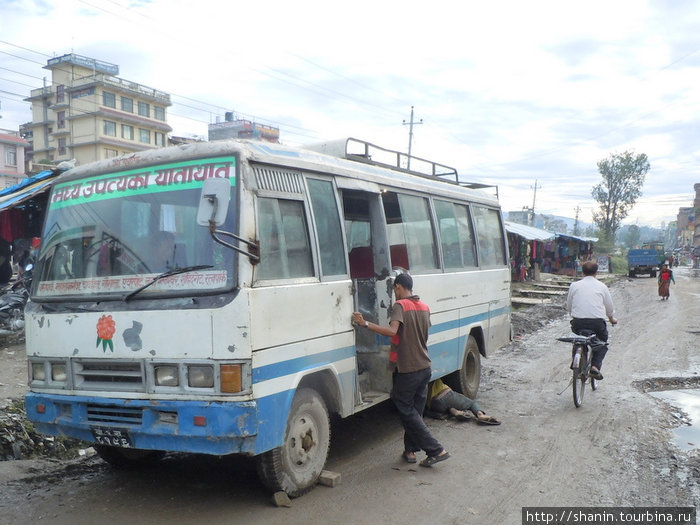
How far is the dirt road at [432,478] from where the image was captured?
13.5 ft

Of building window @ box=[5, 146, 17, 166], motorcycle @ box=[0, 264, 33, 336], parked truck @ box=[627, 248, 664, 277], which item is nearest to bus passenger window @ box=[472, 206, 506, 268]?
motorcycle @ box=[0, 264, 33, 336]

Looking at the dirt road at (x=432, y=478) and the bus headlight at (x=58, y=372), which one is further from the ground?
the bus headlight at (x=58, y=372)

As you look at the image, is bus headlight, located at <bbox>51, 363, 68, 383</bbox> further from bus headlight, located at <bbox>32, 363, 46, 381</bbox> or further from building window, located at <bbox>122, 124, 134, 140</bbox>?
building window, located at <bbox>122, 124, 134, 140</bbox>

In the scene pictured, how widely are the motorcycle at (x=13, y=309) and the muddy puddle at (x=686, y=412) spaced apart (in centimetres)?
977

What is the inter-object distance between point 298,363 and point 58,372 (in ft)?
5.86

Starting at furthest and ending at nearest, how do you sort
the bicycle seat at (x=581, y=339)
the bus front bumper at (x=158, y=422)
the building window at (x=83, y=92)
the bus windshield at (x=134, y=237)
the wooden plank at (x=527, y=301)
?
the building window at (x=83, y=92), the wooden plank at (x=527, y=301), the bicycle seat at (x=581, y=339), the bus windshield at (x=134, y=237), the bus front bumper at (x=158, y=422)

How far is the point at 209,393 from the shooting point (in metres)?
3.64

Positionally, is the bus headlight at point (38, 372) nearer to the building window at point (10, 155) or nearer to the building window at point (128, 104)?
the building window at point (10, 155)

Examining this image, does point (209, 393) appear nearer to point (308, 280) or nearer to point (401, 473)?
point (308, 280)

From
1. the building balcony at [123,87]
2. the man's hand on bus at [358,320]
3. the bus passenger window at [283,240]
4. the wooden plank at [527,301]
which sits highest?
the building balcony at [123,87]

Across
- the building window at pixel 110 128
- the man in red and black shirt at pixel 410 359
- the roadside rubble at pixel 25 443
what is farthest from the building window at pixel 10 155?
the man in red and black shirt at pixel 410 359

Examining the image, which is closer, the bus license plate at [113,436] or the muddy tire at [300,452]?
the bus license plate at [113,436]

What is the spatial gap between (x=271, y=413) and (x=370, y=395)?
183 cm

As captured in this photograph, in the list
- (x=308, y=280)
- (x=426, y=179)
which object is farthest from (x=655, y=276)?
(x=308, y=280)
